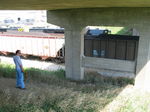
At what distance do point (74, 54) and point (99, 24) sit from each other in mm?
2892

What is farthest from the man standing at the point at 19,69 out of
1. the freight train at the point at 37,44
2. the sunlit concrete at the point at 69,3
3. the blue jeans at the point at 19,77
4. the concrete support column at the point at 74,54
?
the freight train at the point at 37,44

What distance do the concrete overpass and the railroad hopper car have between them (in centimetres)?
528

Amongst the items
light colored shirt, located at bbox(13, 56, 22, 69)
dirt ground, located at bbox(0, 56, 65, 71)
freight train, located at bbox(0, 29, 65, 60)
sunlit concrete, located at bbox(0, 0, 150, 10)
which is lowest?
Answer: dirt ground, located at bbox(0, 56, 65, 71)

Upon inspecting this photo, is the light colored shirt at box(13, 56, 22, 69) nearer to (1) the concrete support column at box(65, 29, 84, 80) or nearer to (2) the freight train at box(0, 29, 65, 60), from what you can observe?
(1) the concrete support column at box(65, 29, 84, 80)

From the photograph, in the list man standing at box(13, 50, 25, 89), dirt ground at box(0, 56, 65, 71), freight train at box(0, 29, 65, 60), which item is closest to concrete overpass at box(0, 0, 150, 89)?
man standing at box(13, 50, 25, 89)

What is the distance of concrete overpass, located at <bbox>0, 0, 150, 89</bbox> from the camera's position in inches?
394

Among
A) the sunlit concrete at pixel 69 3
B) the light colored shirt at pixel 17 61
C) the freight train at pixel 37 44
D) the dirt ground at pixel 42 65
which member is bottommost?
the dirt ground at pixel 42 65

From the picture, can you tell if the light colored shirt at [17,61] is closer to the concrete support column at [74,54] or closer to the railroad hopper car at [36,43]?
the concrete support column at [74,54]

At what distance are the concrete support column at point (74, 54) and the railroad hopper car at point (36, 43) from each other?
5.12 m

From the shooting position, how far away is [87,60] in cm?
1249

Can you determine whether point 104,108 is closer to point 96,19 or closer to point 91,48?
point 96,19

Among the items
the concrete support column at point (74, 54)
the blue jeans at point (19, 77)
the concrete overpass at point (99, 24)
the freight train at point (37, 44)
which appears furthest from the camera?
the freight train at point (37, 44)

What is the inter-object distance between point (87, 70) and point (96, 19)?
5.20 meters

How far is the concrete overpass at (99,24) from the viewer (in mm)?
10008
